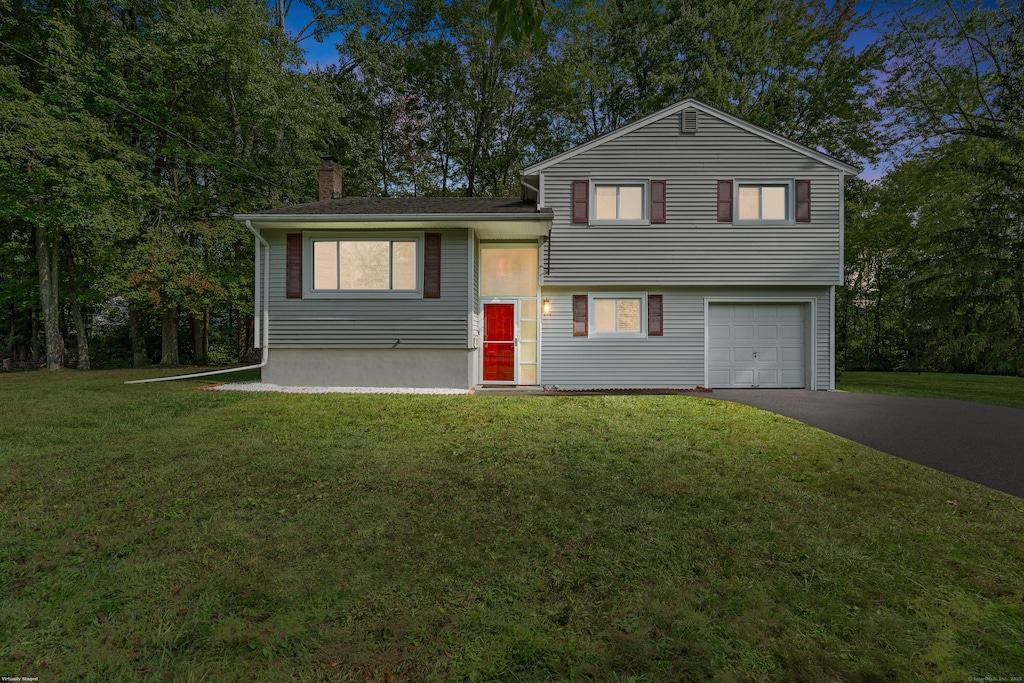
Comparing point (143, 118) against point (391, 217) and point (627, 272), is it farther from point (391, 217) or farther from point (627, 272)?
point (627, 272)

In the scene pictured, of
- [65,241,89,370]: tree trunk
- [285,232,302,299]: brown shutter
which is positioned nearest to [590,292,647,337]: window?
[285,232,302,299]: brown shutter

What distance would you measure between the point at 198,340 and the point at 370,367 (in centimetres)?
1542

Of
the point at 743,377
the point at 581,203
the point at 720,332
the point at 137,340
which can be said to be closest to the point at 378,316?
the point at 581,203

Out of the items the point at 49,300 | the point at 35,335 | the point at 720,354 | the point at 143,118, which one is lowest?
the point at 720,354

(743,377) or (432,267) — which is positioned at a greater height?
(432,267)

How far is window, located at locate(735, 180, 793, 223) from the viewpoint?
10891mm

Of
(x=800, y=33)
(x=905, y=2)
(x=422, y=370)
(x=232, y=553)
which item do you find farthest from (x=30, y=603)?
(x=905, y=2)

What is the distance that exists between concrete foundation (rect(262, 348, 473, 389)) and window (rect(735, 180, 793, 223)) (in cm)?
758

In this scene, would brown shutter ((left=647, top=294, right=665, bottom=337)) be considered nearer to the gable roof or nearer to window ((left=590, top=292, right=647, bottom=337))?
window ((left=590, top=292, right=647, bottom=337))

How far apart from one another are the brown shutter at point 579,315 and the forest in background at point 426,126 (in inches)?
357

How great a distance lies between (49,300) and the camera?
14.9 m

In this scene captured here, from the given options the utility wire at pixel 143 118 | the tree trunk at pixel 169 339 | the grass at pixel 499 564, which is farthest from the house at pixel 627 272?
the tree trunk at pixel 169 339

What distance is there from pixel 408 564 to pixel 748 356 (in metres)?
10.8

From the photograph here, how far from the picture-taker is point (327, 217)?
9.46 meters
